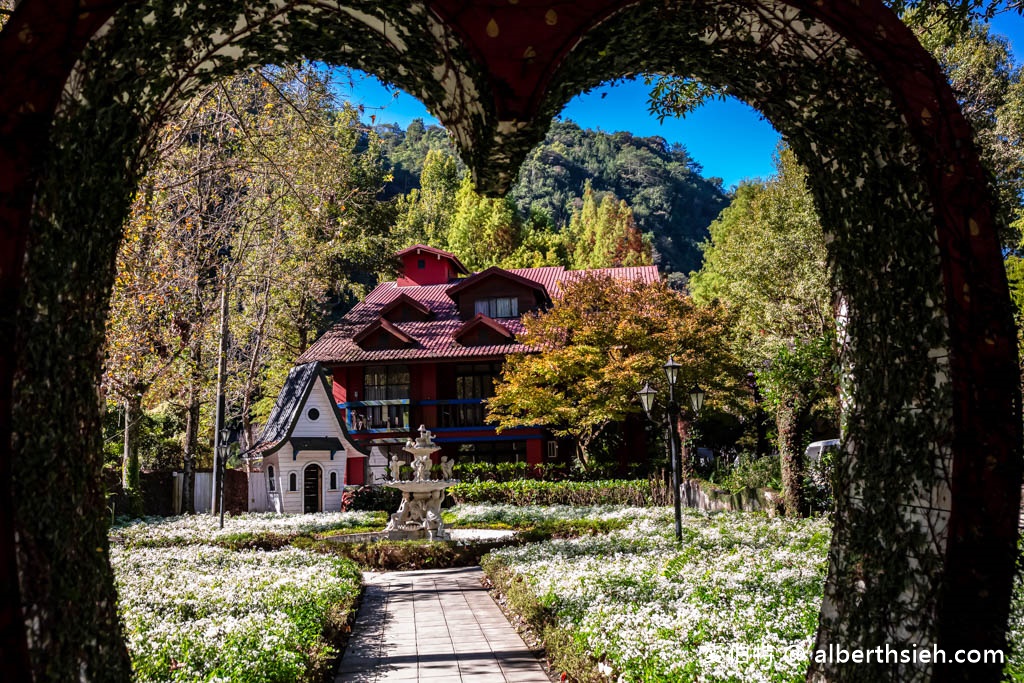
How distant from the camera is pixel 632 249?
63.6 metres

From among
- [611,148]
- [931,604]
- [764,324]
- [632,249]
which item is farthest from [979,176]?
[611,148]

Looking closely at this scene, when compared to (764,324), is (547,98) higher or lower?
lower

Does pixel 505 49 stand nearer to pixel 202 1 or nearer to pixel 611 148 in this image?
pixel 202 1

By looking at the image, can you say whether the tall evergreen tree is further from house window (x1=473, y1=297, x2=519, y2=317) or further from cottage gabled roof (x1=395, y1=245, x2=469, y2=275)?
house window (x1=473, y1=297, x2=519, y2=317)

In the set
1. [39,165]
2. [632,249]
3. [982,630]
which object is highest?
[632,249]

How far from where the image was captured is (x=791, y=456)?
16797 millimetres

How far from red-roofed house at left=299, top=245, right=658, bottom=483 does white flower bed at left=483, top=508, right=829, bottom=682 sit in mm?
18280

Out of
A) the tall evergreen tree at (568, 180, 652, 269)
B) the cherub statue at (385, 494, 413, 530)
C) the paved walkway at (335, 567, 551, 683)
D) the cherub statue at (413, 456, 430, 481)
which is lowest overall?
the paved walkway at (335, 567, 551, 683)

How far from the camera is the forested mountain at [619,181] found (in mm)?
103000

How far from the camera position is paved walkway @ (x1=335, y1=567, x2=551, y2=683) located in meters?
7.61

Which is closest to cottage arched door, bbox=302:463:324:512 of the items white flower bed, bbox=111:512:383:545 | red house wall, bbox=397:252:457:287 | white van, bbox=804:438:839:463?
white flower bed, bbox=111:512:383:545

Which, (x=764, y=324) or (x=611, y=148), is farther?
(x=611, y=148)

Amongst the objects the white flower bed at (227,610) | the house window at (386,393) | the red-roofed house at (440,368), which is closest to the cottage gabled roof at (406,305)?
the red-roofed house at (440,368)

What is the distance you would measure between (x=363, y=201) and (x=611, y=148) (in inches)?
5175
